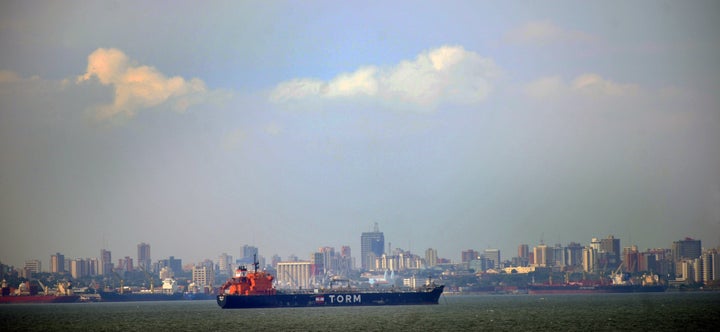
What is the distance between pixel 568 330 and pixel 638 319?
2425 cm

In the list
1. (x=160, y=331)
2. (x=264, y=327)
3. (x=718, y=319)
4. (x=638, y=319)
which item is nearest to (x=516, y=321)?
(x=638, y=319)

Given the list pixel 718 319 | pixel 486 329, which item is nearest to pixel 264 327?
pixel 486 329

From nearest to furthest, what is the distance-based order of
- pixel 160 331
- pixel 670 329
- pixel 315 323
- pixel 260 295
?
1. pixel 670 329
2. pixel 160 331
3. pixel 315 323
4. pixel 260 295

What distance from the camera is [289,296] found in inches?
7028

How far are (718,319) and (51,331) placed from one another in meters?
79.9

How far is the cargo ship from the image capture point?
17400cm

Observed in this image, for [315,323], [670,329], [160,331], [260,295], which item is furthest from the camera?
[260,295]

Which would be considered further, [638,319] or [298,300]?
[298,300]

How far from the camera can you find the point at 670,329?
10350 centimetres

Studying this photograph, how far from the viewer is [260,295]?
17350 cm

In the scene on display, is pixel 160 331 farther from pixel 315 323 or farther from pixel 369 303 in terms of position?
pixel 369 303

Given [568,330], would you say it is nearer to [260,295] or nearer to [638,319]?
[638,319]

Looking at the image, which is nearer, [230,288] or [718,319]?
[718,319]

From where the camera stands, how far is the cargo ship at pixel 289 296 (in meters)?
174
